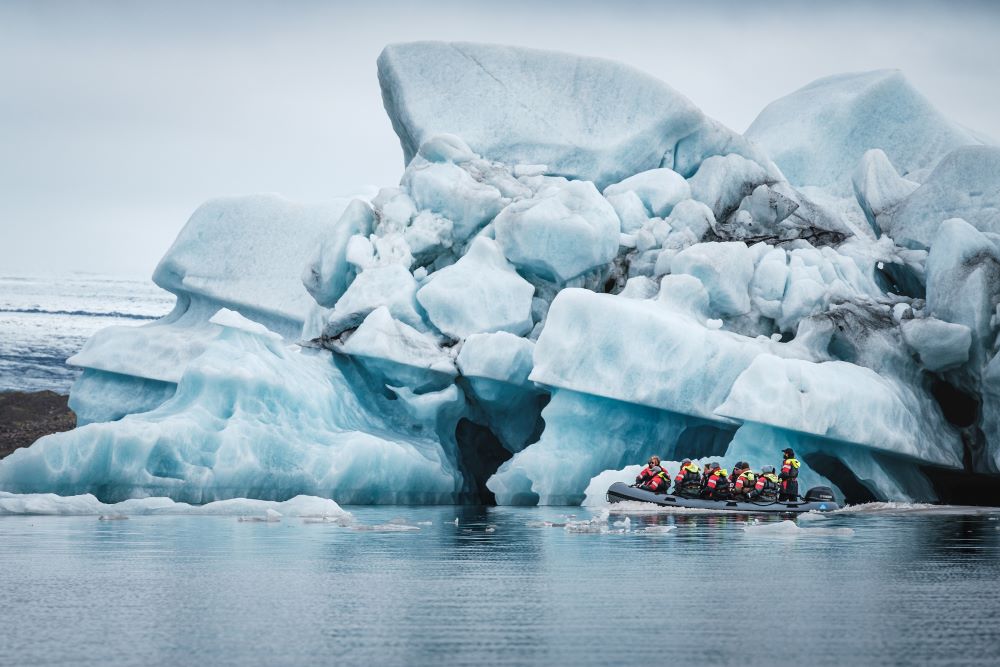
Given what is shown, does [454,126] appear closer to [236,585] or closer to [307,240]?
[307,240]

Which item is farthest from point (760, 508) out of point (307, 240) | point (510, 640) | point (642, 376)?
point (307, 240)

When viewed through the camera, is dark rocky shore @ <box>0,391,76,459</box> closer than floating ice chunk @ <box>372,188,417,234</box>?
No

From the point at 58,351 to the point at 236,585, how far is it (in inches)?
1878

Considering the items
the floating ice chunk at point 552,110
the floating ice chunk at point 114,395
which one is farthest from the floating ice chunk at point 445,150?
the floating ice chunk at point 114,395

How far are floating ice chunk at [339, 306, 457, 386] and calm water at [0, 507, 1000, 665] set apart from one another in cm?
911

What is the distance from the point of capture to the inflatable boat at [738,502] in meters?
20.5

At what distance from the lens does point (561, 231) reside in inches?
990

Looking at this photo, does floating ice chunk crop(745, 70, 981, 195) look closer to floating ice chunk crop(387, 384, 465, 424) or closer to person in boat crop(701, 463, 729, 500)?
floating ice chunk crop(387, 384, 465, 424)

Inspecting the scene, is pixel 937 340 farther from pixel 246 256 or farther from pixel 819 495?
pixel 246 256

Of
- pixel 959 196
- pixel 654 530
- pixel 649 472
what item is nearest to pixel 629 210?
pixel 959 196

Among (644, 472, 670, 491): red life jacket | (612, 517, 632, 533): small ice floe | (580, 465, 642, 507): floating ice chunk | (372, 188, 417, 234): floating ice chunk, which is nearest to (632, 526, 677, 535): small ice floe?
(612, 517, 632, 533): small ice floe

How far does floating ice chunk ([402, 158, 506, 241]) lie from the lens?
26797 millimetres

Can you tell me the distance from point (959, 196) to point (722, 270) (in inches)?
227

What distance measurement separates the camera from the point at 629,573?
34.0 ft
